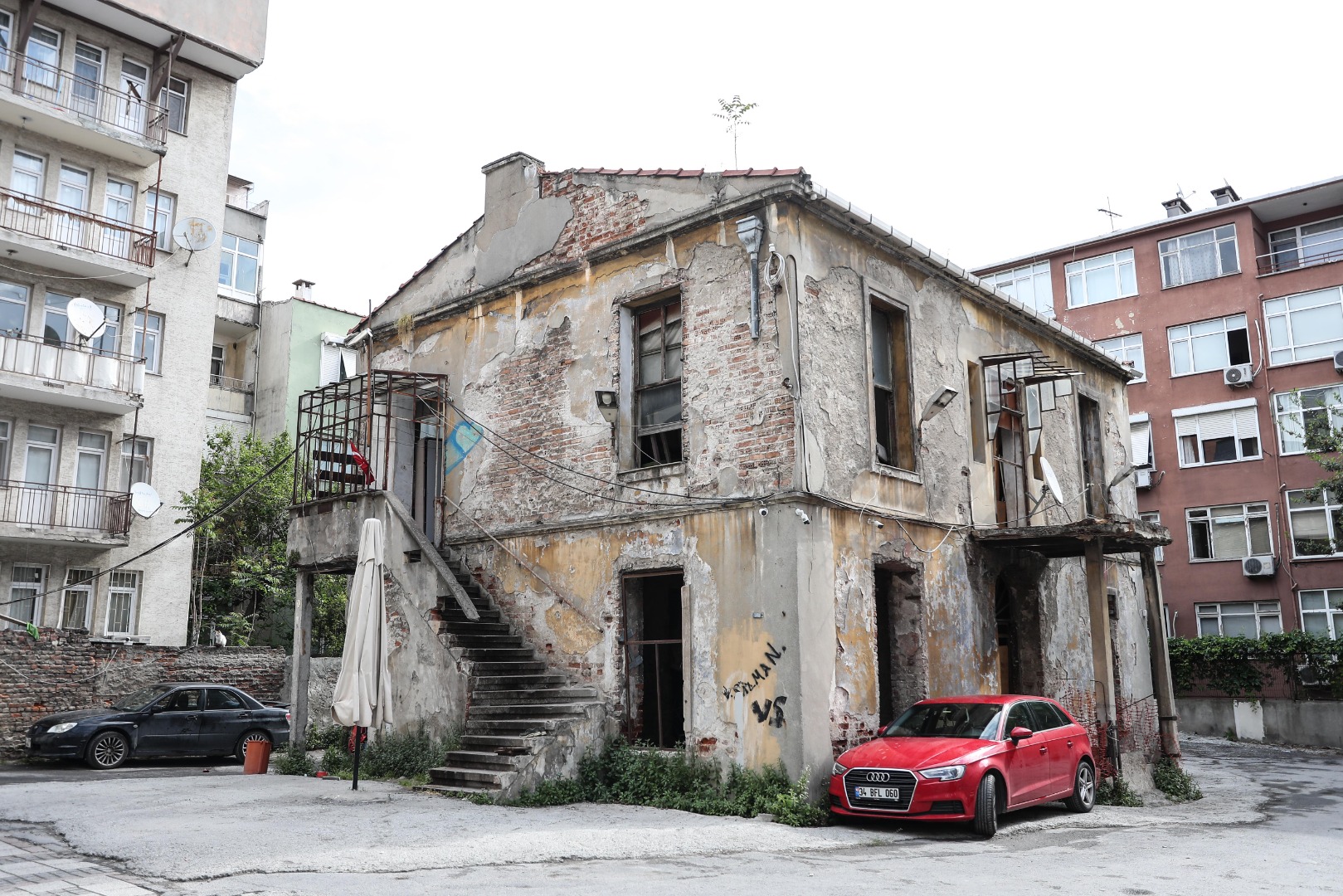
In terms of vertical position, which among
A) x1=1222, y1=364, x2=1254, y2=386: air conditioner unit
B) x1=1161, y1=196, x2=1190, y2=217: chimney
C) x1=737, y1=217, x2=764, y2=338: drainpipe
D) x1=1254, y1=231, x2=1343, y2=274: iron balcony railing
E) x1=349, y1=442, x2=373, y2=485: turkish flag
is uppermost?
x1=1161, y1=196, x2=1190, y2=217: chimney

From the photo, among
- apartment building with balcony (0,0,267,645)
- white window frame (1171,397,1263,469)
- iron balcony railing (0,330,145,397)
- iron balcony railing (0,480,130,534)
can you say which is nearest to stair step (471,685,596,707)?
apartment building with balcony (0,0,267,645)

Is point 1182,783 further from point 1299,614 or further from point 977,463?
point 1299,614

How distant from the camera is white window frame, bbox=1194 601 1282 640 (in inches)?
1127

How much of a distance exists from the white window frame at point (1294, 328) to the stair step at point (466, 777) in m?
27.3

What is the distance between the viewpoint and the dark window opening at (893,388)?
13719 millimetres

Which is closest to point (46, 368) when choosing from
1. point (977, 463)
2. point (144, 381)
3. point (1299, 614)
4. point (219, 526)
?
point (144, 381)

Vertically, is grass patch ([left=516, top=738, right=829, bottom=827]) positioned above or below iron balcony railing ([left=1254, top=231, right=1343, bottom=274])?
below

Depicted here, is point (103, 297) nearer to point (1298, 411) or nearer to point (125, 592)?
point (125, 592)

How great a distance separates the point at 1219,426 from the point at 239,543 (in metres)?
27.8

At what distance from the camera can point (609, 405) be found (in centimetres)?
1347

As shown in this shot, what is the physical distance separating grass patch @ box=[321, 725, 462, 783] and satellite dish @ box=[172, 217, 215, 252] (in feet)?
47.3

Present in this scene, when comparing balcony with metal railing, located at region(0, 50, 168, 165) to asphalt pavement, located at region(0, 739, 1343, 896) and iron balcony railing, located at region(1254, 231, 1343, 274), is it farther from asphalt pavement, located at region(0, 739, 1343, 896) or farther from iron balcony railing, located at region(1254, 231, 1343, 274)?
iron balcony railing, located at region(1254, 231, 1343, 274)

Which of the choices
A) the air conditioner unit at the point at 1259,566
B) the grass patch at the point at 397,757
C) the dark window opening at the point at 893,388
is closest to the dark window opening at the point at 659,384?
the dark window opening at the point at 893,388

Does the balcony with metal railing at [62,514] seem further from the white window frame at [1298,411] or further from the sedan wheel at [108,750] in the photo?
the white window frame at [1298,411]
